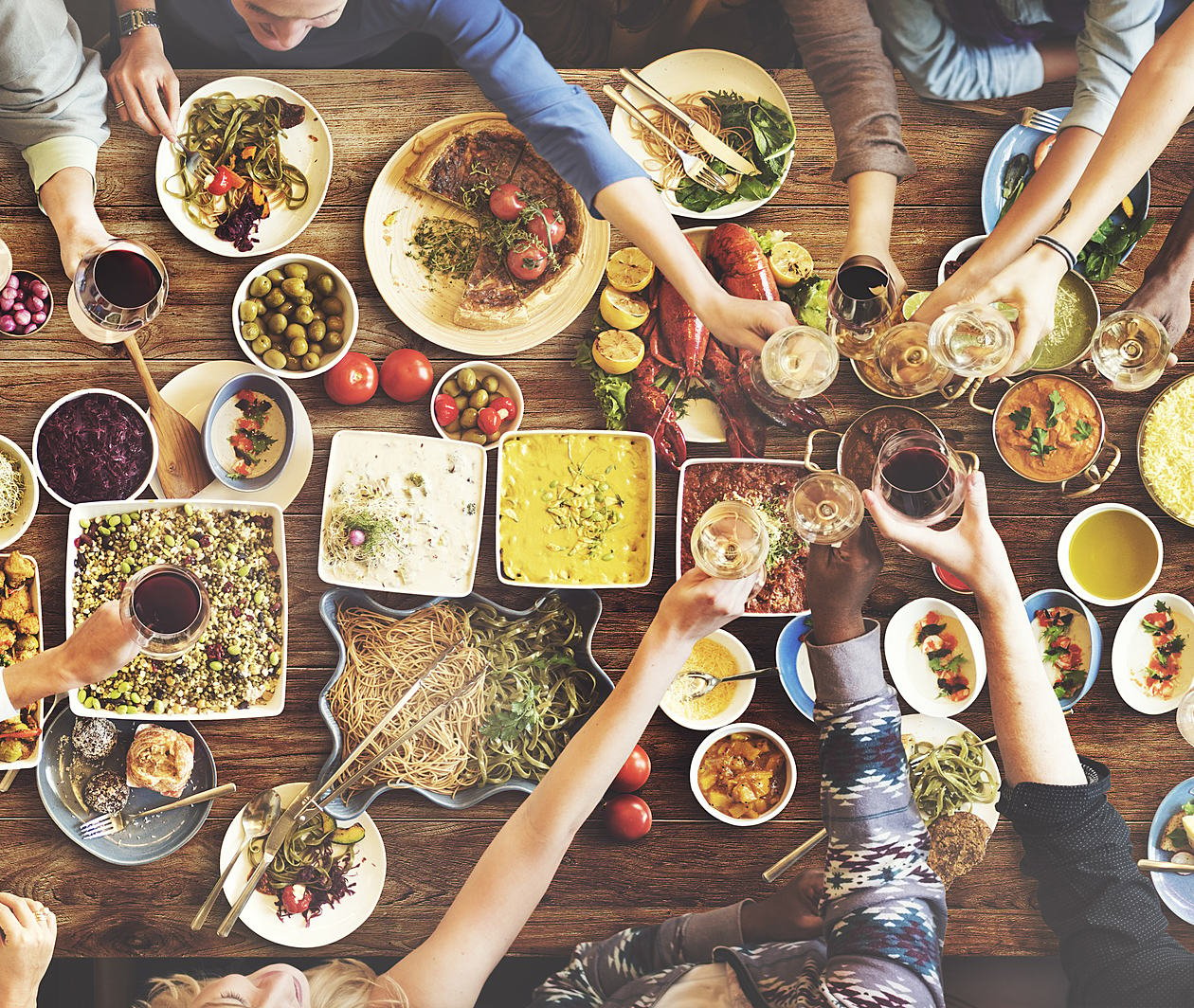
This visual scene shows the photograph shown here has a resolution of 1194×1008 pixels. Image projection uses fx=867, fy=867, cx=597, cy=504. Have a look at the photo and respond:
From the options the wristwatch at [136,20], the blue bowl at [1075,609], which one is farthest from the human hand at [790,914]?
the wristwatch at [136,20]

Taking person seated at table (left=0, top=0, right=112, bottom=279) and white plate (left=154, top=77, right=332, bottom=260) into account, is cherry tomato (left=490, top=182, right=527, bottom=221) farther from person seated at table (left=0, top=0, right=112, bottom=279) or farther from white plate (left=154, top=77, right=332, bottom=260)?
person seated at table (left=0, top=0, right=112, bottom=279)

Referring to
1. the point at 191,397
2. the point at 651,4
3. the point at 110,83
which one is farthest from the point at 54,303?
the point at 651,4

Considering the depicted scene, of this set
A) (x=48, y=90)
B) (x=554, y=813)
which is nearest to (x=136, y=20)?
(x=48, y=90)

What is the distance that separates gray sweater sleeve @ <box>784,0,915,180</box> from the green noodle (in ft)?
4.80

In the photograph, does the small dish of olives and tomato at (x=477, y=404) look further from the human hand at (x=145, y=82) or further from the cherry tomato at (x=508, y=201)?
the human hand at (x=145, y=82)

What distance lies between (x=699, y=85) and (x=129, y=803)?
2333 millimetres

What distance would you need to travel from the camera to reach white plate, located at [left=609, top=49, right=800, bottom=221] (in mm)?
2217

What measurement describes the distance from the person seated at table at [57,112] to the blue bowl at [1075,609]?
252cm

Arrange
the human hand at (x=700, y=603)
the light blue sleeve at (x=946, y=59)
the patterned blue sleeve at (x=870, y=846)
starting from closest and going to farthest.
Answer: the patterned blue sleeve at (x=870, y=846), the human hand at (x=700, y=603), the light blue sleeve at (x=946, y=59)

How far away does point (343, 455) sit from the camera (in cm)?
220

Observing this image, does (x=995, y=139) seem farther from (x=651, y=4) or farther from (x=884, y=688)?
(x=884, y=688)

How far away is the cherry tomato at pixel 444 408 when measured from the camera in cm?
220

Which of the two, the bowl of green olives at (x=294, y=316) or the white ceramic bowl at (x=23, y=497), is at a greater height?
the bowl of green olives at (x=294, y=316)

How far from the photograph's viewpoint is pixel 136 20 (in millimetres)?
2193
